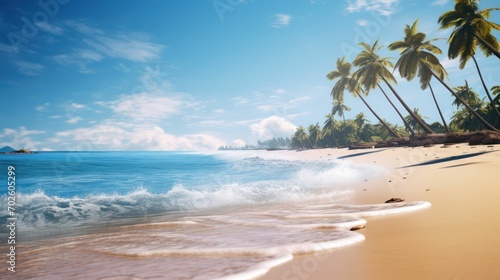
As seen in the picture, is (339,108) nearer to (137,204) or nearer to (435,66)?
(435,66)

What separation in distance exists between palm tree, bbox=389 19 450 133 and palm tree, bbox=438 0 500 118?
5058 mm

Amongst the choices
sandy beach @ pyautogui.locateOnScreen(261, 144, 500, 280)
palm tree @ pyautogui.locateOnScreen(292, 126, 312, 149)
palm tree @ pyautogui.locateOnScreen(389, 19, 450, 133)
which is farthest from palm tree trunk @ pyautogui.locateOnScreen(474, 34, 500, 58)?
palm tree @ pyautogui.locateOnScreen(292, 126, 312, 149)

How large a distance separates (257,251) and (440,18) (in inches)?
1346

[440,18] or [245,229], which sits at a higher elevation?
[440,18]

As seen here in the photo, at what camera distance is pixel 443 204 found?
6027mm

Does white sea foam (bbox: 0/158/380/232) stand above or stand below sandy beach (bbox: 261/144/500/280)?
below

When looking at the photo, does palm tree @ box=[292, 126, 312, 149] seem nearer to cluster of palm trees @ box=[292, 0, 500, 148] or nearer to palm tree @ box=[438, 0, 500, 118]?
cluster of palm trees @ box=[292, 0, 500, 148]

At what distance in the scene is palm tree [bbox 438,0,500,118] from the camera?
1019 inches

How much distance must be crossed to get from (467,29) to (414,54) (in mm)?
7166

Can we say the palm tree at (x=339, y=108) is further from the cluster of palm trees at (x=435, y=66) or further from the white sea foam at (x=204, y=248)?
the white sea foam at (x=204, y=248)

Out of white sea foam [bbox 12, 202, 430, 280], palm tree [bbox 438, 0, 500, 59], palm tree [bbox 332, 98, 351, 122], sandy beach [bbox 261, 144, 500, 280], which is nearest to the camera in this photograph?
sandy beach [bbox 261, 144, 500, 280]

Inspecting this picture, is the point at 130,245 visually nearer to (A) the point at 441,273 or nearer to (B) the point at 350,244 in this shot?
(B) the point at 350,244

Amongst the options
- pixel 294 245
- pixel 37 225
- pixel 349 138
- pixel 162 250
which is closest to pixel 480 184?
pixel 294 245

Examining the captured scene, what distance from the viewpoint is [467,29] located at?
26.2m
